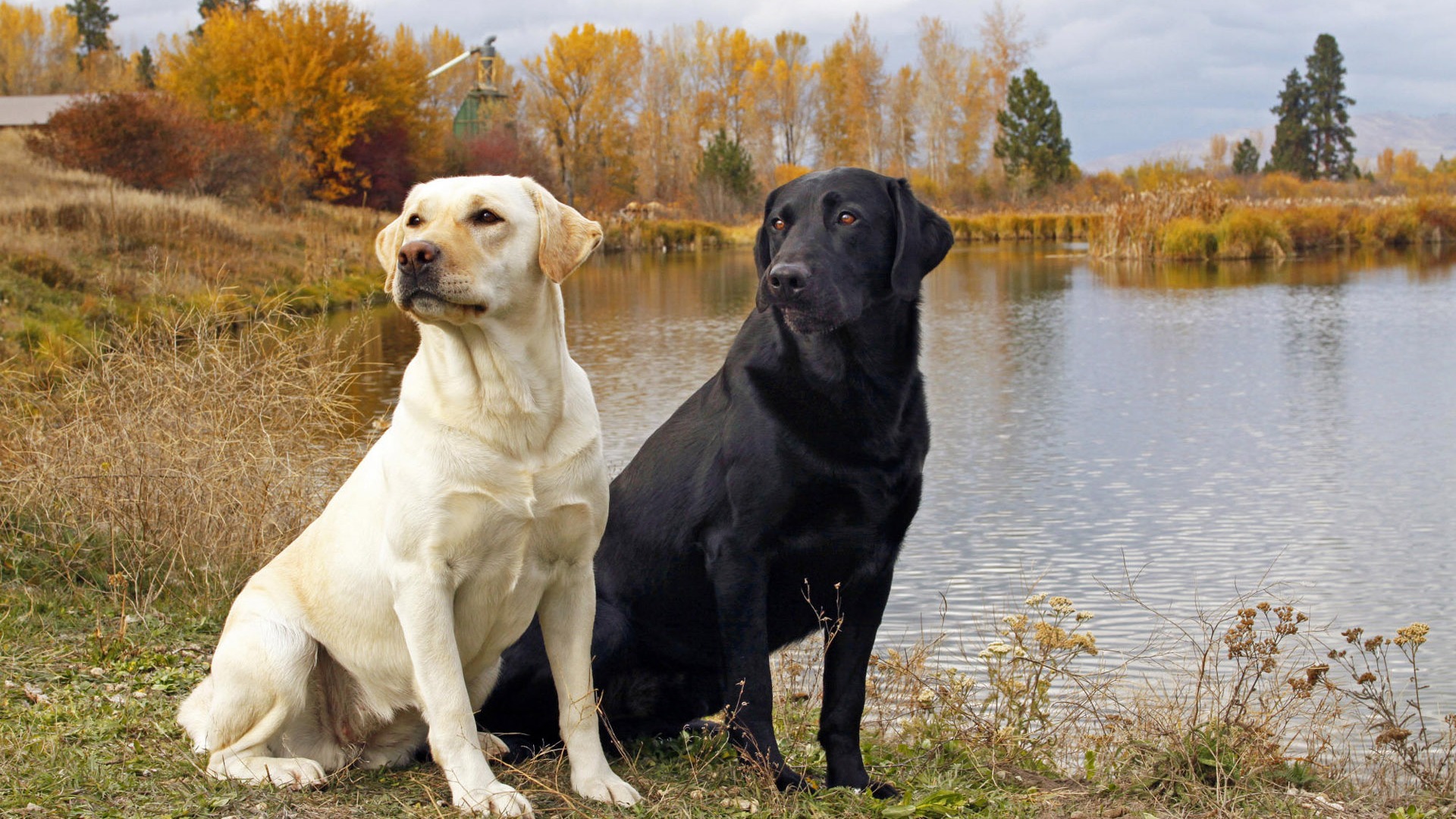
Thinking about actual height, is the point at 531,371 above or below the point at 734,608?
above

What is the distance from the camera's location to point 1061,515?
9.02 meters

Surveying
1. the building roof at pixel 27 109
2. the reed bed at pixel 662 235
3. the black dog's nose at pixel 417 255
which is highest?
the building roof at pixel 27 109

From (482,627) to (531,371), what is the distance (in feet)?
2.26

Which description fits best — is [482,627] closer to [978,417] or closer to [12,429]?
[12,429]

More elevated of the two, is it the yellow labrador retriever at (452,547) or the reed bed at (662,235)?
the reed bed at (662,235)

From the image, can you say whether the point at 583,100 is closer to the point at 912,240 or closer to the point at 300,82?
the point at 300,82

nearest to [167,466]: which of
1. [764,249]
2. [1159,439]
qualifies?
[764,249]

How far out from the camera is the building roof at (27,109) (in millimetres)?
46938

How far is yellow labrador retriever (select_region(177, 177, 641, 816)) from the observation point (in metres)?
3.14

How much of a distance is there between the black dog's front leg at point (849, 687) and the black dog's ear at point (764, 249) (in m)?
0.86

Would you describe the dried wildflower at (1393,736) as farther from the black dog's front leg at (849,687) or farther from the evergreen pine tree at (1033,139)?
the evergreen pine tree at (1033,139)

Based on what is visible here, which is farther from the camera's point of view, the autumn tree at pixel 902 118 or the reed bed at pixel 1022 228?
the autumn tree at pixel 902 118

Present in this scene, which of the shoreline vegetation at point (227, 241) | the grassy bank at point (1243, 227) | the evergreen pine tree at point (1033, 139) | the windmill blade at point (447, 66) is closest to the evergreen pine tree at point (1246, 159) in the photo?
the evergreen pine tree at point (1033, 139)

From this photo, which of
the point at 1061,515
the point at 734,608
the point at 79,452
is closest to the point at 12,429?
the point at 79,452
